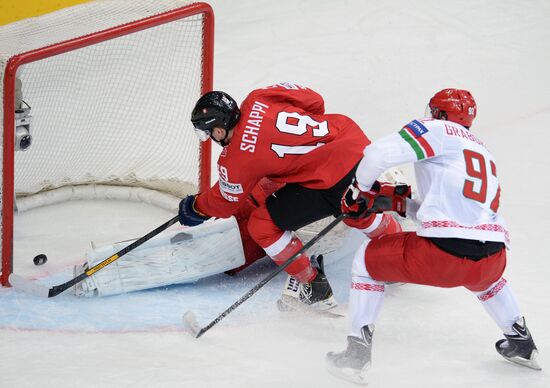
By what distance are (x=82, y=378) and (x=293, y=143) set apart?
41.2 inches

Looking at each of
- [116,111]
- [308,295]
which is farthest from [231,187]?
[116,111]

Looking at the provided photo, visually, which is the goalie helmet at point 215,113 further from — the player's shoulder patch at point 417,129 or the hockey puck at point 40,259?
the hockey puck at point 40,259

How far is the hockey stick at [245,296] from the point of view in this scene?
3.26 m

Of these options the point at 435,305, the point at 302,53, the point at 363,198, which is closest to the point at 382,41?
the point at 302,53

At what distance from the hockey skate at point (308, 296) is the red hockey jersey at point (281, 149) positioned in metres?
0.36

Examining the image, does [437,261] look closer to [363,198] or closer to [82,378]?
[363,198]

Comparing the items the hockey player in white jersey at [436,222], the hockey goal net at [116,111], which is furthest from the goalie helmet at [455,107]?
the hockey goal net at [116,111]

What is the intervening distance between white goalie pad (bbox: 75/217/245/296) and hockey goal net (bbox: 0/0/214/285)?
1.85 feet

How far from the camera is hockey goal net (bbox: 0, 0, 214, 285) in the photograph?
4344 mm

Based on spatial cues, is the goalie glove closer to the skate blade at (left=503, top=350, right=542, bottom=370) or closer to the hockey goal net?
the skate blade at (left=503, top=350, right=542, bottom=370)

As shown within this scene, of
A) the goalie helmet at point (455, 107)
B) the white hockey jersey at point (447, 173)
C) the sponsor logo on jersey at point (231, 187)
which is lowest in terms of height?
the sponsor logo on jersey at point (231, 187)

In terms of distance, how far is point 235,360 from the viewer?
10.2 feet

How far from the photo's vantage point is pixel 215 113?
3.24 meters

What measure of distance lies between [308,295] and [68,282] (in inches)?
35.4
